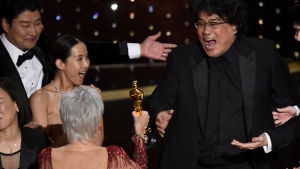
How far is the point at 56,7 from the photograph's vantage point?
9.15 metres

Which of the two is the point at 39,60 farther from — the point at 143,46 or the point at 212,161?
the point at 212,161

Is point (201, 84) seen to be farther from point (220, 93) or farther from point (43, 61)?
point (43, 61)

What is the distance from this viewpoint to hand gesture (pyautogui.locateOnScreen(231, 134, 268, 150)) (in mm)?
3504

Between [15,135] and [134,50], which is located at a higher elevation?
[134,50]

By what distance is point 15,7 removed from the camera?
15.0 ft

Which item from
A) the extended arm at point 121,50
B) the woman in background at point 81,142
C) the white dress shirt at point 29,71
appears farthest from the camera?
the extended arm at point 121,50

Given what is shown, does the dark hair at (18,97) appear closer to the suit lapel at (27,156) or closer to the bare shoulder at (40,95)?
the suit lapel at (27,156)

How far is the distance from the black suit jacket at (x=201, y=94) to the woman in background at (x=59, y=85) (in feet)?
1.49

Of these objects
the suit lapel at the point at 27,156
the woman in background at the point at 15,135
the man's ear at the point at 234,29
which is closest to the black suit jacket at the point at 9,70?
the woman in background at the point at 15,135

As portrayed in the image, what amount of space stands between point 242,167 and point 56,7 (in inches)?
225

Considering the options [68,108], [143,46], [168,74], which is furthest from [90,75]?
[68,108]

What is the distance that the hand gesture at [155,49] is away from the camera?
4.66 metres

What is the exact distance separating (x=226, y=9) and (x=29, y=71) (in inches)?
54.9

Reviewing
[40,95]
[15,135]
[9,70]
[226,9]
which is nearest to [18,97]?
[15,135]
